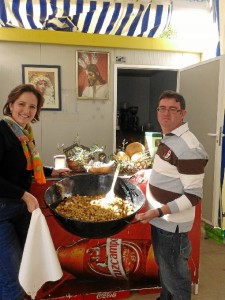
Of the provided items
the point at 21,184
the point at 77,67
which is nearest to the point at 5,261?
the point at 21,184

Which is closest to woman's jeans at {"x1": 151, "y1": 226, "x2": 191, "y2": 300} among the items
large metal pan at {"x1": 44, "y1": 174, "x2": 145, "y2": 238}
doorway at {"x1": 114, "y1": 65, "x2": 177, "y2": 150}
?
large metal pan at {"x1": 44, "y1": 174, "x2": 145, "y2": 238}

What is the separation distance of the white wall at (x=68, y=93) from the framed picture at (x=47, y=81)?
0.06 metres

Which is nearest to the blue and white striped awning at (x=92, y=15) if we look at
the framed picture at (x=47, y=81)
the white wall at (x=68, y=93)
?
the white wall at (x=68, y=93)

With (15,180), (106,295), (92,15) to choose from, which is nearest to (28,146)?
(15,180)

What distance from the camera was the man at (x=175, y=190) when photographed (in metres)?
1.32

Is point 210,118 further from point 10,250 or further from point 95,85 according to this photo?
point 10,250

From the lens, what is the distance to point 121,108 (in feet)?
21.1

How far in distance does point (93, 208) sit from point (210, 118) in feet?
7.15

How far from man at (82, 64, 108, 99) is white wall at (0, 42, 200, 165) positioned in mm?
84

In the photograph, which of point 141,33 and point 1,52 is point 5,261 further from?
point 141,33

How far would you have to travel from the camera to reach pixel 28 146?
1.51m

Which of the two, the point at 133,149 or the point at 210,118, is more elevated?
the point at 210,118

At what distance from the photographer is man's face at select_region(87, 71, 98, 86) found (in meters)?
3.65

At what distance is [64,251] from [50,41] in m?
2.61
